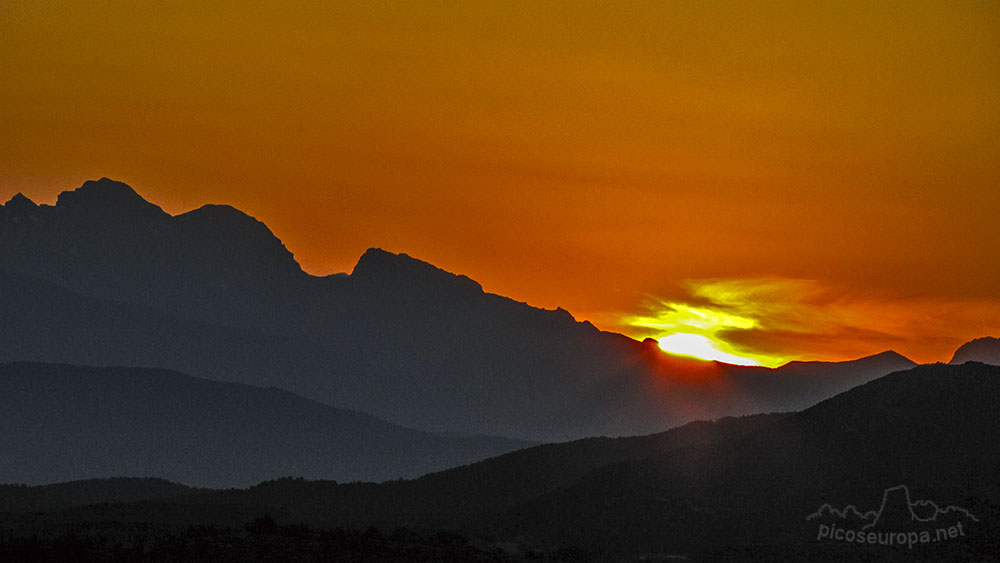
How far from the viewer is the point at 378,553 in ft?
190

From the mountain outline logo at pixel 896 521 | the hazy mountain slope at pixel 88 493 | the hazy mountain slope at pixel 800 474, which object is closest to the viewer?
the mountain outline logo at pixel 896 521

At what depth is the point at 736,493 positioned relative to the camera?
7900 centimetres

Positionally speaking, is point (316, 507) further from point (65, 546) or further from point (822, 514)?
point (822, 514)

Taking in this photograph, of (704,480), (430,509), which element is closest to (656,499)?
(704,480)

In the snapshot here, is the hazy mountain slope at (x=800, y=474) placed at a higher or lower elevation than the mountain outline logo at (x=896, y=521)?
higher

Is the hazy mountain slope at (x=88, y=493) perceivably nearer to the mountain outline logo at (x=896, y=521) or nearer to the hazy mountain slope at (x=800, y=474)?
the hazy mountain slope at (x=800, y=474)

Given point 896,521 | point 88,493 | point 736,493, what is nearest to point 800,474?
point 736,493

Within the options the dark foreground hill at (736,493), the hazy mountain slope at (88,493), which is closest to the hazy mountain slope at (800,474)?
the dark foreground hill at (736,493)

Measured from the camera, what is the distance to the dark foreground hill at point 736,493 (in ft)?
219

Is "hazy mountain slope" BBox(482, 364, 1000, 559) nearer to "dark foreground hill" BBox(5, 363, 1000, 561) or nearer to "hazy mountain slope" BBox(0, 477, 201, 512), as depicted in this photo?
"dark foreground hill" BBox(5, 363, 1000, 561)

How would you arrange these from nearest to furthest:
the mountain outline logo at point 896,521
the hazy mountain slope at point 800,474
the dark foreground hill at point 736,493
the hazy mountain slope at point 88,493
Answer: the mountain outline logo at point 896,521, the dark foreground hill at point 736,493, the hazy mountain slope at point 800,474, the hazy mountain slope at point 88,493

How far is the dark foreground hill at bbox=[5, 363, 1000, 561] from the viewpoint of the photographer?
66750mm

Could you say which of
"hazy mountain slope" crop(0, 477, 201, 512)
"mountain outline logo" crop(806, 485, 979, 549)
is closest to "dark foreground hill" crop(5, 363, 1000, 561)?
"mountain outline logo" crop(806, 485, 979, 549)

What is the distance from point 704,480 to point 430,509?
19.7 m
